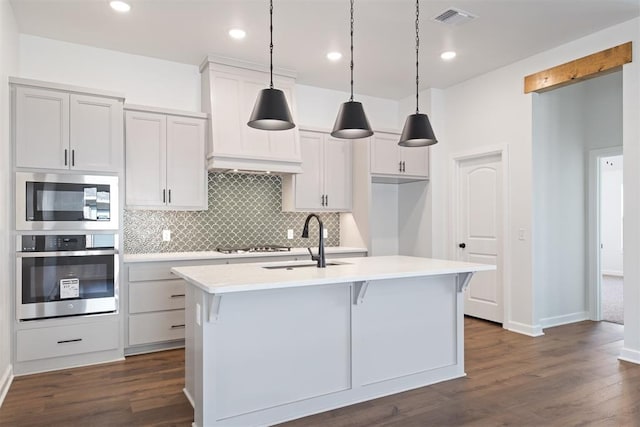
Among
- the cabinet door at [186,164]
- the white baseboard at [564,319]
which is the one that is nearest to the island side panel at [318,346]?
the cabinet door at [186,164]

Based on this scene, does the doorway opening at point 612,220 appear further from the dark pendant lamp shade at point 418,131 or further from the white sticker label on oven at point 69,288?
A: the white sticker label on oven at point 69,288

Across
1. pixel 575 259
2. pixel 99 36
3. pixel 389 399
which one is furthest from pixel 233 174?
pixel 575 259

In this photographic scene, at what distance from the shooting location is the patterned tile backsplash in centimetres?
462

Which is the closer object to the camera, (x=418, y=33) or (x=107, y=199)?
(x=107, y=199)

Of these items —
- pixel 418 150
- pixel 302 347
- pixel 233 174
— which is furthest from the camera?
pixel 418 150

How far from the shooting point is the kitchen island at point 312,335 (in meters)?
2.50

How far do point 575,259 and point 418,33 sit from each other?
341 cm

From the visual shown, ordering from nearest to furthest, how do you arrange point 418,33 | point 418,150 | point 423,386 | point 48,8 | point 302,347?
point 302,347 < point 423,386 < point 48,8 < point 418,33 < point 418,150

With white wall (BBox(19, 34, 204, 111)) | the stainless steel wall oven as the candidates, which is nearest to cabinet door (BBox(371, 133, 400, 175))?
white wall (BBox(19, 34, 204, 111))

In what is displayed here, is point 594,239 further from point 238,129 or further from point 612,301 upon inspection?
point 238,129

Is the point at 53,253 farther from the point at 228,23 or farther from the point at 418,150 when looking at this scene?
the point at 418,150

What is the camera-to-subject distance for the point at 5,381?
3180 mm

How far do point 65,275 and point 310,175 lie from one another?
9.22 ft

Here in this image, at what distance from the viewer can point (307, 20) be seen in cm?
382
